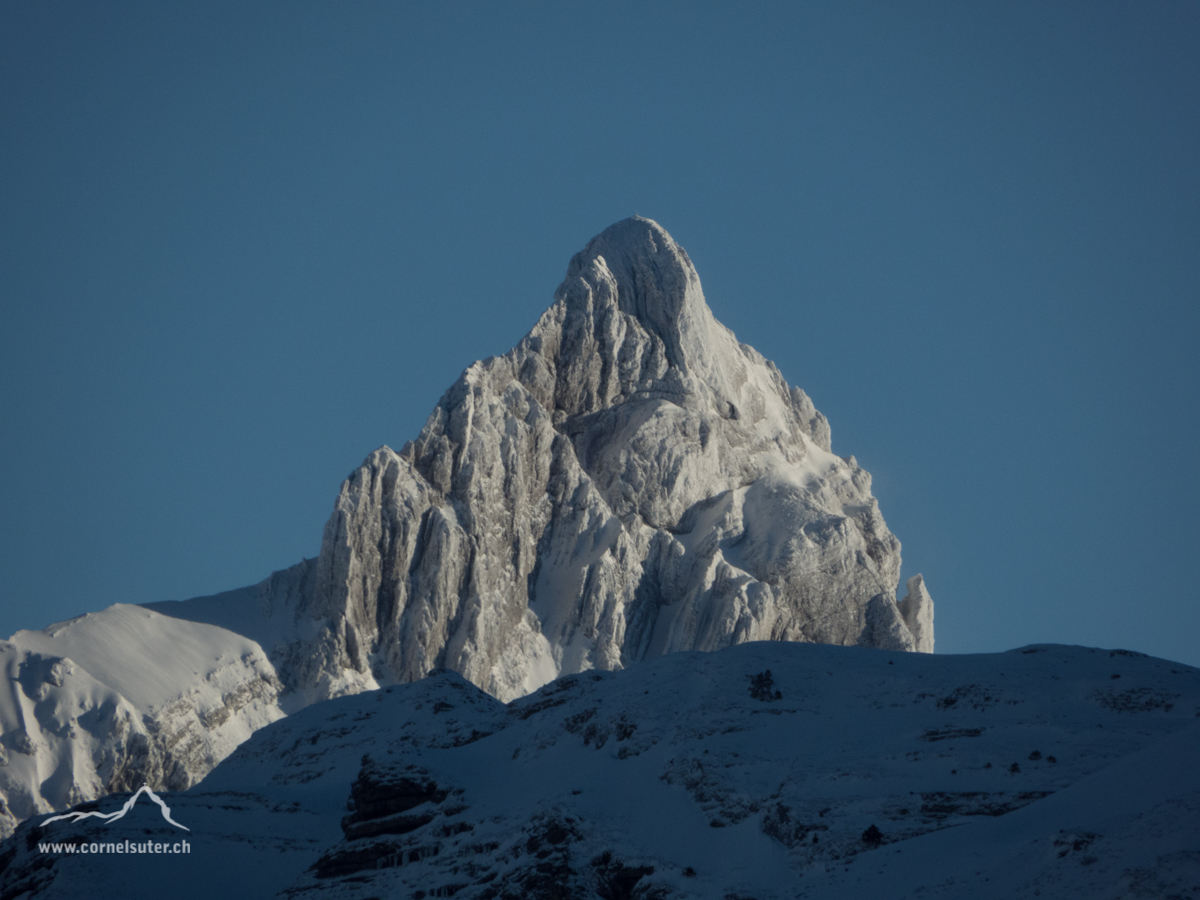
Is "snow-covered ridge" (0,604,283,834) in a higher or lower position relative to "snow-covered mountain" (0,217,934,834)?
lower

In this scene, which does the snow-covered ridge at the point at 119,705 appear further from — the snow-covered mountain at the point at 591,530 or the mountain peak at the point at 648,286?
the mountain peak at the point at 648,286

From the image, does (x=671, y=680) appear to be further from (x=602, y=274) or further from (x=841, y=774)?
(x=602, y=274)

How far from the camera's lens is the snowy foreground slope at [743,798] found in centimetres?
3922

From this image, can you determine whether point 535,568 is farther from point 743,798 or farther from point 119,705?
point 743,798

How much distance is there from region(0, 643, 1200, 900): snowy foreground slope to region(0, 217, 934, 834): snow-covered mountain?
35.4 meters

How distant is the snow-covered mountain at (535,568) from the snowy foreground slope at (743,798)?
3536 centimetres

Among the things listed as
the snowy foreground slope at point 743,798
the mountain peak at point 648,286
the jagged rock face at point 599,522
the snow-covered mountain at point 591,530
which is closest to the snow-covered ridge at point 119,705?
the snow-covered mountain at point 591,530

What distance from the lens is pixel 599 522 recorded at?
428 feet

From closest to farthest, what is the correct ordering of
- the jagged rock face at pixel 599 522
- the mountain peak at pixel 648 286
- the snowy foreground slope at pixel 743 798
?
1. the snowy foreground slope at pixel 743 798
2. the jagged rock face at pixel 599 522
3. the mountain peak at pixel 648 286

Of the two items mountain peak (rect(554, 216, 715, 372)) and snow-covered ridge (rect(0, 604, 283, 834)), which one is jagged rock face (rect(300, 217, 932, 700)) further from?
snow-covered ridge (rect(0, 604, 283, 834))

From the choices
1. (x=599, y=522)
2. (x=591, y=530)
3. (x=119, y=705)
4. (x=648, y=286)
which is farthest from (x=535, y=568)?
(x=119, y=705)

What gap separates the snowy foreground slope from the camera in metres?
39.2

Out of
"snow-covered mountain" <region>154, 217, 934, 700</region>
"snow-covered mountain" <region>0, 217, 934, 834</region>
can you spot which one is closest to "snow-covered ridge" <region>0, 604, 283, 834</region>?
"snow-covered mountain" <region>0, 217, 934, 834</region>

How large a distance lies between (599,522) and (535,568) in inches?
323
